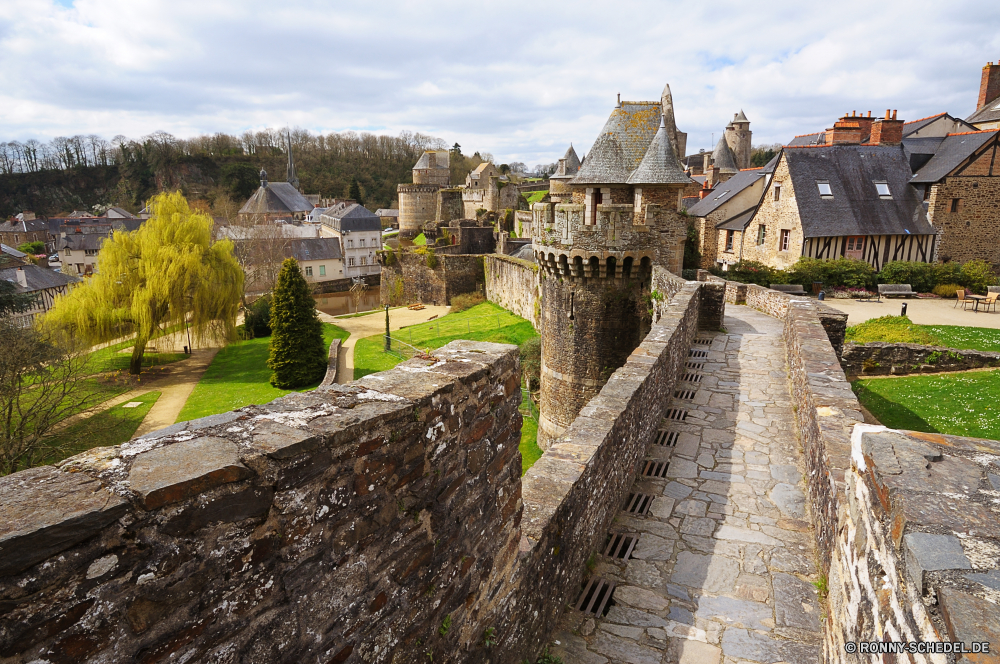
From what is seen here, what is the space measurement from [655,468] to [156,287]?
2564 cm

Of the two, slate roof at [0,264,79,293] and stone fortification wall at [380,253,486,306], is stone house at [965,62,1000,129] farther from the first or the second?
slate roof at [0,264,79,293]

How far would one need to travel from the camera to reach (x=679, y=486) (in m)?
6.19

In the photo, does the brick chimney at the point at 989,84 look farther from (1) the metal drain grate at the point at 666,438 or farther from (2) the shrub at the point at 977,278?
(1) the metal drain grate at the point at 666,438

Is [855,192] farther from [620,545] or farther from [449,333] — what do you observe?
[620,545]

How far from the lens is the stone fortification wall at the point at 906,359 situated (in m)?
12.7

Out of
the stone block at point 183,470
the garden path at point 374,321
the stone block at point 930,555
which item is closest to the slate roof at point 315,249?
the garden path at point 374,321

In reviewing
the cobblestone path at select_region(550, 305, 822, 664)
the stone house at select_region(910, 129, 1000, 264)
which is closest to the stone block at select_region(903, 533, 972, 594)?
the cobblestone path at select_region(550, 305, 822, 664)

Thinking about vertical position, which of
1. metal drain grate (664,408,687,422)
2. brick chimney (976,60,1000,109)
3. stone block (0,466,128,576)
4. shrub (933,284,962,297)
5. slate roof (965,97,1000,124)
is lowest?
metal drain grate (664,408,687,422)

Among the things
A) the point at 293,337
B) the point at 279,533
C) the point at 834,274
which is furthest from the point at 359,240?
the point at 279,533

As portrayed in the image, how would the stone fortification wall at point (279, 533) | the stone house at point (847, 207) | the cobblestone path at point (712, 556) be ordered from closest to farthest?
the stone fortification wall at point (279, 533), the cobblestone path at point (712, 556), the stone house at point (847, 207)

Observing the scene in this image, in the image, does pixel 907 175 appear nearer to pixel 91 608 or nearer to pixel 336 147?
pixel 91 608

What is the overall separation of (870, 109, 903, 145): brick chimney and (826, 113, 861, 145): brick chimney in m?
0.83

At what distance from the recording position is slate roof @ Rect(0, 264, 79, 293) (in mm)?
30734

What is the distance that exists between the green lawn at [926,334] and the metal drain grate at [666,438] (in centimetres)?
988
